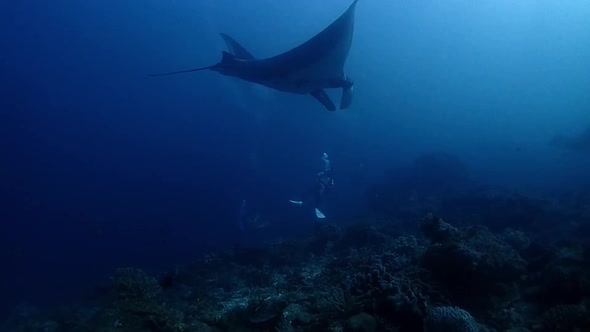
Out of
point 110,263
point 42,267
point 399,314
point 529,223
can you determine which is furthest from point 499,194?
point 42,267

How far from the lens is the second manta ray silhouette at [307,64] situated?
9500 millimetres

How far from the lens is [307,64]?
9.90m

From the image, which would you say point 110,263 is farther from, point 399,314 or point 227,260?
point 399,314

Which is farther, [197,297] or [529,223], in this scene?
[529,223]

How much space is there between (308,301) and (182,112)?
91567 mm

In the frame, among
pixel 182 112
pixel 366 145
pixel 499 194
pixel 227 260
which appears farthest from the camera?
pixel 182 112

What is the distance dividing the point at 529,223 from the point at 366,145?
49322 mm

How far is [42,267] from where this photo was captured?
2705 centimetres

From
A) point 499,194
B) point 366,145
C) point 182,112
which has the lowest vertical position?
point 499,194

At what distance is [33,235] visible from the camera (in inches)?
1347

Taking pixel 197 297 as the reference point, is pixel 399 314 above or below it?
above

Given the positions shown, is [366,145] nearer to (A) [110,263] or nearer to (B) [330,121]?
Answer: (B) [330,121]

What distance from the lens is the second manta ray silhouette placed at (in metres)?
9.50

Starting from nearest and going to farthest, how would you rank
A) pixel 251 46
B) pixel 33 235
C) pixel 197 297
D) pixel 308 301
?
pixel 308 301, pixel 197 297, pixel 33 235, pixel 251 46
